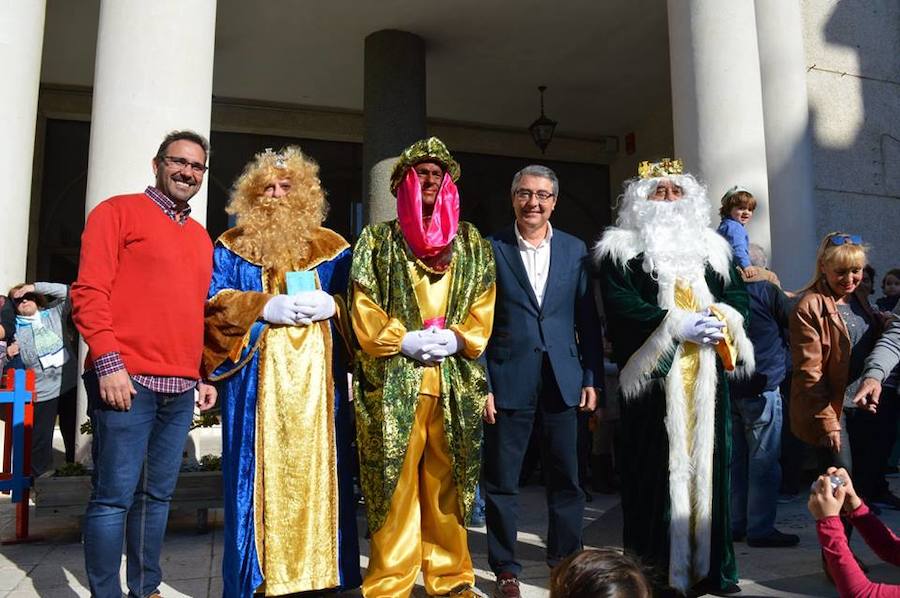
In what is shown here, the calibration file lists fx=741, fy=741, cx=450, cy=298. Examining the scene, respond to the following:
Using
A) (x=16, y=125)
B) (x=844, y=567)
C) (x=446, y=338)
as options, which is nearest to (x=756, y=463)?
(x=446, y=338)

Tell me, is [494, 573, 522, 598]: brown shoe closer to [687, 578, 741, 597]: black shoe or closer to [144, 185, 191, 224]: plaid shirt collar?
[687, 578, 741, 597]: black shoe

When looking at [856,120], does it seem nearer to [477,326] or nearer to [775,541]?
[775,541]

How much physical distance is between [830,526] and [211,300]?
2.56 m

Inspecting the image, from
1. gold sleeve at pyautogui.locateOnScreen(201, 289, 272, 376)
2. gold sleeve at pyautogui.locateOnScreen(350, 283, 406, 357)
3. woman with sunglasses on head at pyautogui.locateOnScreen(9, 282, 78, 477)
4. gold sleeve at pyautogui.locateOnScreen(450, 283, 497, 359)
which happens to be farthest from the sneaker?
woman with sunglasses on head at pyautogui.locateOnScreen(9, 282, 78, 477)

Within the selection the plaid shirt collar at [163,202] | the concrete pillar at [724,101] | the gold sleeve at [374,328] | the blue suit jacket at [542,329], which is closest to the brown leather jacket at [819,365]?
the blue suit jacket at [542,329]

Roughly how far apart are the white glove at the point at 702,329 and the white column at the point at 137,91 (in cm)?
335

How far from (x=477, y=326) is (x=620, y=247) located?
0.86m

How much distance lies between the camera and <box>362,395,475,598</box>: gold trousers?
3.22 metres

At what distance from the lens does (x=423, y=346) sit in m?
3.17

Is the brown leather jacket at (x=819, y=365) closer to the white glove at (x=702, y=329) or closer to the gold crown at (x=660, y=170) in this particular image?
the white glove at (x=702, y=329)

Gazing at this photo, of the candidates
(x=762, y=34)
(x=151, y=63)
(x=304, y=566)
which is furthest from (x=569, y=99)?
(x=304, y=566)

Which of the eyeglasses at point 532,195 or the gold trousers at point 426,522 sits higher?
the eyeglasses at point 532,195

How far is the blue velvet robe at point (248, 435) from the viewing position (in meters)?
3.19

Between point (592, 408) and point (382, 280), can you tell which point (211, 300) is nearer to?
point (382, 280)
